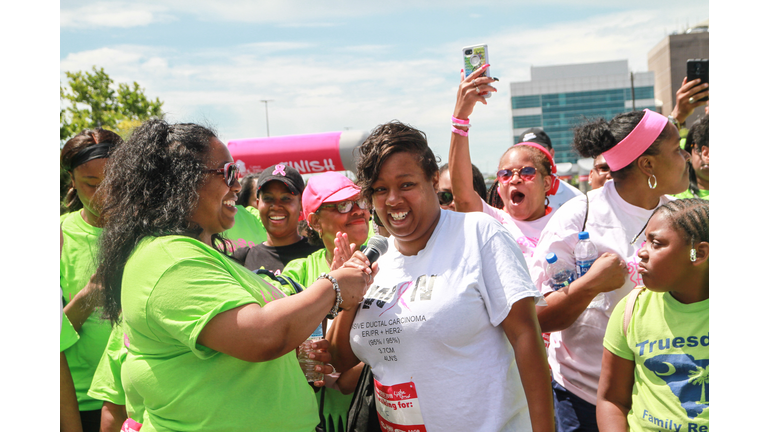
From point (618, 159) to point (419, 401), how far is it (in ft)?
5.44

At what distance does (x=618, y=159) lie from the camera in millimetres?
2799

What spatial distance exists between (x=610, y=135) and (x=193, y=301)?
7.49 feet

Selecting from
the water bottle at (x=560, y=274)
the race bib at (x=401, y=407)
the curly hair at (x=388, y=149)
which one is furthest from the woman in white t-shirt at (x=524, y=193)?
the race bib at (x=401, y=407)

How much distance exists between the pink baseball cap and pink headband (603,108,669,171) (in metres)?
1.42

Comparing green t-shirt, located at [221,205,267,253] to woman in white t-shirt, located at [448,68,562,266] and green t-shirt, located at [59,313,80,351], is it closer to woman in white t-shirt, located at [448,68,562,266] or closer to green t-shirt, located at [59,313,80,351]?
green t-shirt, located at [59,313,80,351]

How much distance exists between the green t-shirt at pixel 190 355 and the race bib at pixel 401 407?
38cm

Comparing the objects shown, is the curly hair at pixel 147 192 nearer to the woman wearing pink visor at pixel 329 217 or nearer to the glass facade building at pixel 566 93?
the woman wearing pink visor at pixel 329 217

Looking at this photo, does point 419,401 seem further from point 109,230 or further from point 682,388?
point 109,230

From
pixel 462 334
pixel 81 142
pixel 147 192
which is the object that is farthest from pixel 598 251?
pixel 81 142

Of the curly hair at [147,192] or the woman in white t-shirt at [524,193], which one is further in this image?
the woman in white t-shirt at [524,193]

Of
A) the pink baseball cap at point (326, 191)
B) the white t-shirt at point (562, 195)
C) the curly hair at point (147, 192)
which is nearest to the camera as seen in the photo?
the curly hair at point (147, 192)

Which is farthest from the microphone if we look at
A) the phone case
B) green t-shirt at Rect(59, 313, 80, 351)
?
the phone case

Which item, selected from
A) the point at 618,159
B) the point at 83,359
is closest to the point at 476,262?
the point at 618,159

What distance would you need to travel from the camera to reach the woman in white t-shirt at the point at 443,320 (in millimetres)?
1973
